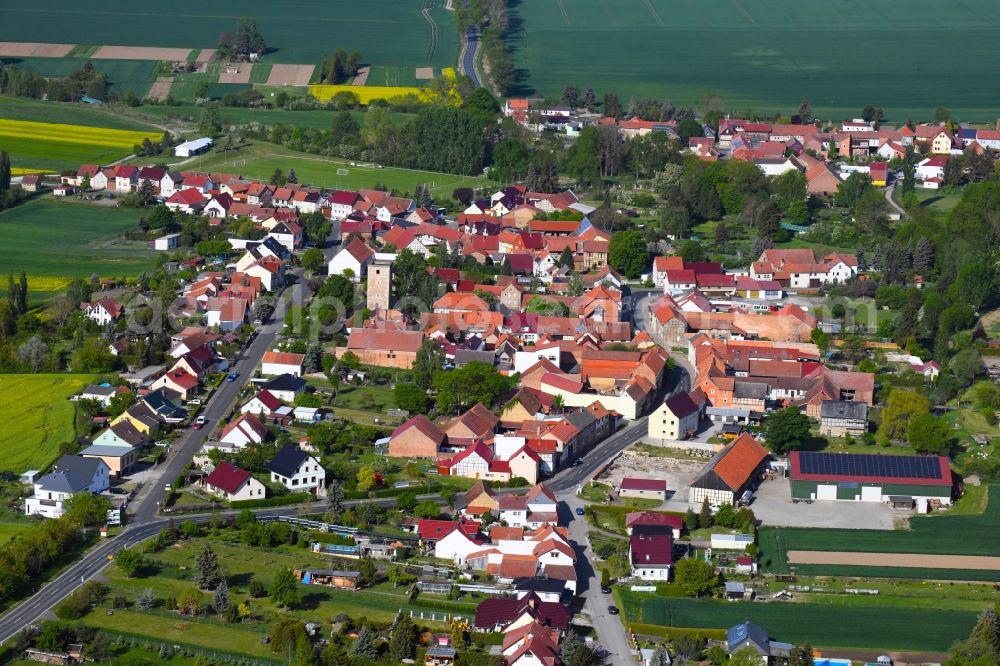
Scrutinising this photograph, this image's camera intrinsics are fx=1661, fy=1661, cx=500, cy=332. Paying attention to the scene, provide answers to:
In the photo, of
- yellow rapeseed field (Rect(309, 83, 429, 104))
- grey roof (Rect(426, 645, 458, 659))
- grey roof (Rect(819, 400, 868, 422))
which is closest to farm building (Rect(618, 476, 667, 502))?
grey roof (Rect(819, 400, 868, 422))

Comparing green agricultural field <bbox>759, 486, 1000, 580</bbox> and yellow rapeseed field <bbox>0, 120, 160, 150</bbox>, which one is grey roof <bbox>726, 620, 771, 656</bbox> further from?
yellow rapeseed field <bbox>0, 120, 160, 150</bbox>

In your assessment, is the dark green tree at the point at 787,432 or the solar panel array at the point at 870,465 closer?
the solar panel array at the point at 870,465

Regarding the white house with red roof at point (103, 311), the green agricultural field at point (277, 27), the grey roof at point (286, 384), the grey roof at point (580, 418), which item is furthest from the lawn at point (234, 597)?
the green agricultural field at point (277, 27)

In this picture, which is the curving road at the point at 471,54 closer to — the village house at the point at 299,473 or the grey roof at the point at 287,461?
the grey roof at the point at 287,461

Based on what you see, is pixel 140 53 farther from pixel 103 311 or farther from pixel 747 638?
pixel 747 638

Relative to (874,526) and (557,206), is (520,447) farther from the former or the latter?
(557,206)
